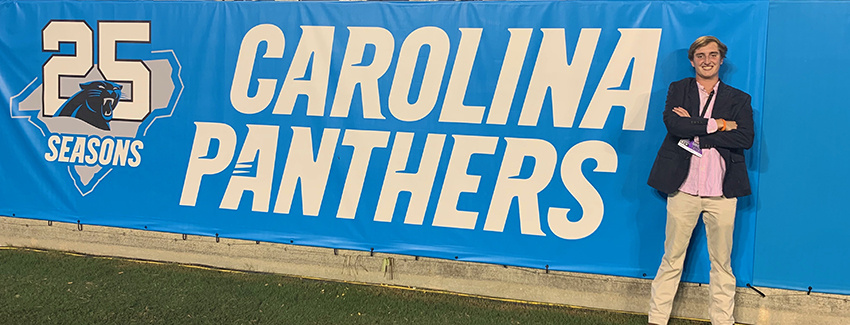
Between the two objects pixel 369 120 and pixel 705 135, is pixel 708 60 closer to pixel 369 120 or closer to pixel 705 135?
pixel 705 135

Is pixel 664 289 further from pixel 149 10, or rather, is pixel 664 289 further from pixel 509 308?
pixel 149 10

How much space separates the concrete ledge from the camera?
3914 mm

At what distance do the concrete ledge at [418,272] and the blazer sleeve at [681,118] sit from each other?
1064 mm

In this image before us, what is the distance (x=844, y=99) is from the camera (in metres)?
3.65

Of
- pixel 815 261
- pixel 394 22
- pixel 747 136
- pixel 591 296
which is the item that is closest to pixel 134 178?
pixel 394 22

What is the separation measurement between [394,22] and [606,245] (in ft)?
6.39

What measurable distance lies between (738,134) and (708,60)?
42 cm

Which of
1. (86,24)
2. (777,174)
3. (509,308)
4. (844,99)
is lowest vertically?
(509,308)

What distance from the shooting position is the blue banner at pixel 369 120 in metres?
3.96

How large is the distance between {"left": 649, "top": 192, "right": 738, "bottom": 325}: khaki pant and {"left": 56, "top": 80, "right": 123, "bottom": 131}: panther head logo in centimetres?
384

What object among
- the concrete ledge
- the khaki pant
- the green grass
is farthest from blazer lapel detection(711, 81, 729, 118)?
the green grass

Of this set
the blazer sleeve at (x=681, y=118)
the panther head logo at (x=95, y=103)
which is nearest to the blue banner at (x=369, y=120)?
the panther head logo at (x=95, y=103)

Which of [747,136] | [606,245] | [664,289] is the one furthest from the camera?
[606,245]

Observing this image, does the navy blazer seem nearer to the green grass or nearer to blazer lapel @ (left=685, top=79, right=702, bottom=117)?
blazer lapel @ (left=685, top=79, right=702, bottom=117)
